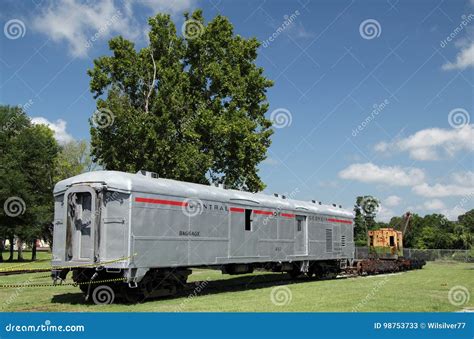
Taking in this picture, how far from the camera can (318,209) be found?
2477cm

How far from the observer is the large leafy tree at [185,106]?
29.7 metres

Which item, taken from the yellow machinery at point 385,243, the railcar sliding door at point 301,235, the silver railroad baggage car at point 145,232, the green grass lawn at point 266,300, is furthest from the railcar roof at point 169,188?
the yellow machinery at point 385,243

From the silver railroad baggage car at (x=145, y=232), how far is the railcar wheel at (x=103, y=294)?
3cm

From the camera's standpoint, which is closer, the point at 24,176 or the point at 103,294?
the point at 103,294

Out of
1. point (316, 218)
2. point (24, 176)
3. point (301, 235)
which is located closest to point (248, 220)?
point (301, 235)

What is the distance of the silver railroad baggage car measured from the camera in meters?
14.5

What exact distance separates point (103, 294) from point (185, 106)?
17.3 meters

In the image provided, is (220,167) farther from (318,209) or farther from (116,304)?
(116,304)

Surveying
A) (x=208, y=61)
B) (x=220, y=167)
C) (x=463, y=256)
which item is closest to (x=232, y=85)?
(x=208, y=61)

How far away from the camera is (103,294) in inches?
605

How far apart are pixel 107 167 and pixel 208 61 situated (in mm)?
9025

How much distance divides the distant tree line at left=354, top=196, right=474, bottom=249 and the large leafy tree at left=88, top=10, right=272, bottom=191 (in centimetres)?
2651

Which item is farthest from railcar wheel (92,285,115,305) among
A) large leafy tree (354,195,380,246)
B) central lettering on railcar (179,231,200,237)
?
large leafy tree (354,195,380,246)

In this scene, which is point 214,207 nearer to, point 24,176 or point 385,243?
point 385,243
